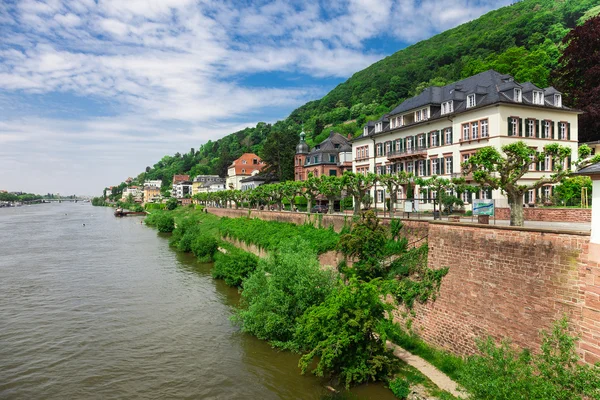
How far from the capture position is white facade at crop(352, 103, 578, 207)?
101 ft

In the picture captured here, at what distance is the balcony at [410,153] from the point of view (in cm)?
3797

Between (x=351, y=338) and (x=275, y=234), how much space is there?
69.0 ft

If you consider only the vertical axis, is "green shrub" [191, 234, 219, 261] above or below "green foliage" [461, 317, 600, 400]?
below

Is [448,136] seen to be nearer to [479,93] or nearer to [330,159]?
[479,93]

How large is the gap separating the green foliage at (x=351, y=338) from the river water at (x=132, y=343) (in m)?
0.68

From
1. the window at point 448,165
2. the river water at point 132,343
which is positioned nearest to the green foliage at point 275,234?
the river water at point 132,343

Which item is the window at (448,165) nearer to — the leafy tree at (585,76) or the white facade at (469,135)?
the white facade at (469,135)

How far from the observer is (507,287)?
13672 millimetres

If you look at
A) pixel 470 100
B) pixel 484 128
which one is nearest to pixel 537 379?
pixel 484 128

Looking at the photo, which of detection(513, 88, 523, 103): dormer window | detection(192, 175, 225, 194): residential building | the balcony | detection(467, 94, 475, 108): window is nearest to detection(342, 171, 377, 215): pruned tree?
the balcony

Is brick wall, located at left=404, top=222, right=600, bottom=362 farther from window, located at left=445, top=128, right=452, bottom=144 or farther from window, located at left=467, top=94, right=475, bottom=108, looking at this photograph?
window, located at left=445, top=128, right=452, bottom=144

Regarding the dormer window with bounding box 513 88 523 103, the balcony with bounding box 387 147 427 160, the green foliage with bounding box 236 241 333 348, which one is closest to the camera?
the green foliage with bounding box 236 241 333 348

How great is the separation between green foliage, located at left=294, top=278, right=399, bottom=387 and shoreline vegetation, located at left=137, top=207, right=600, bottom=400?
36mm

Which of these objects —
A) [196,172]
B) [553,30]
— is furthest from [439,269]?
[196,172]
